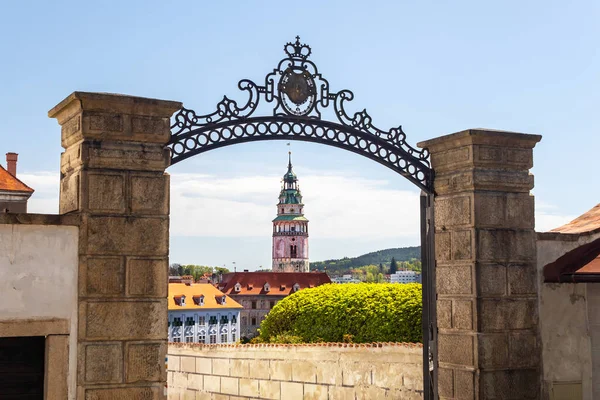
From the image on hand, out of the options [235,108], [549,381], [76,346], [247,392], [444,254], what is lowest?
[247,392]

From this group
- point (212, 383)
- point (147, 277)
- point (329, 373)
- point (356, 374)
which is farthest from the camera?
point (212, 383)

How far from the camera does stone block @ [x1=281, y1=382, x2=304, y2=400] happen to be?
12320 millimetres

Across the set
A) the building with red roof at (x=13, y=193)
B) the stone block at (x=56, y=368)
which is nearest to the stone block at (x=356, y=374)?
the stone block at (x=56, y=368)

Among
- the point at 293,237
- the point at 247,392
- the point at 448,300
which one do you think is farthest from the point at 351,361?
the point at 293,237

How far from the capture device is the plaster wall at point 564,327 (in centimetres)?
770

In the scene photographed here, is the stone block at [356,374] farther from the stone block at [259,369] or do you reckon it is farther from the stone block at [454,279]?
the stone block at [454,279]

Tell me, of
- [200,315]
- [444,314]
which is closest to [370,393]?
[444,314]

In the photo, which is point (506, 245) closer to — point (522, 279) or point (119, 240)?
point (522, 279)

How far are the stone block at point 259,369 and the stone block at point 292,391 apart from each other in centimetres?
43

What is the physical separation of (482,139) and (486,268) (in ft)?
4.12

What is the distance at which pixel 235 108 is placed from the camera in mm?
7078

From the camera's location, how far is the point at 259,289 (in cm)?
9619

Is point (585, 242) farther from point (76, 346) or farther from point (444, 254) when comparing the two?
point (76, 346)

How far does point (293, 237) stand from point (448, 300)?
4509 inches
